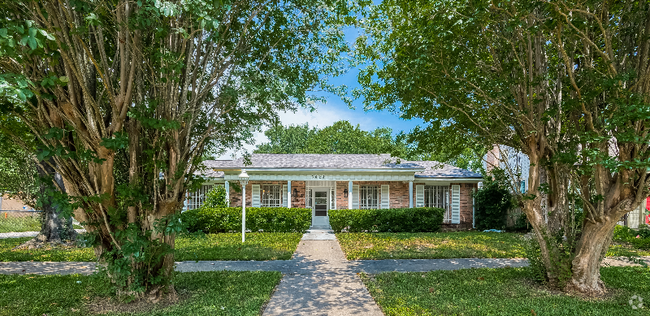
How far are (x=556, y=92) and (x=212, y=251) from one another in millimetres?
8500

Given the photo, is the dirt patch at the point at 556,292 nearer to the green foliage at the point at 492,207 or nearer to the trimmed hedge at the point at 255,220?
the trimmed hedge at the point at 255,220

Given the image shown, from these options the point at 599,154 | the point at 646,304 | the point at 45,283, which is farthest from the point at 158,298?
the point at 646,304

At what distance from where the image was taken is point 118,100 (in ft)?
13.8

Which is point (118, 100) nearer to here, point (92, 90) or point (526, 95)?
point (92, 90)

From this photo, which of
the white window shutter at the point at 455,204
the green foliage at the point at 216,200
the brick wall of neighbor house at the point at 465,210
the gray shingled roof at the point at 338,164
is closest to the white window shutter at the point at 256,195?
the gray shingled roof at the point at 338,164

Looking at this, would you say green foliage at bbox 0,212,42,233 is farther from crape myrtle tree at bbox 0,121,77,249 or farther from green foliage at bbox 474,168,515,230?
green foliage at bbox 474,168,515,230

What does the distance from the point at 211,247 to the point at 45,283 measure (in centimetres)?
412

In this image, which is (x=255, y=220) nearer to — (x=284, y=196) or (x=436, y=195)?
(x=284, y=196)

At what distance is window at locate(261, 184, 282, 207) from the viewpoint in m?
16.0

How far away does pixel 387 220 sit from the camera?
13.5m

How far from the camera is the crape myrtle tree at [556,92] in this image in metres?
4.53

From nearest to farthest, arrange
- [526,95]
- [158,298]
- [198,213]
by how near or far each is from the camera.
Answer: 1. [158,298]
2. [526,95]
3. [198,213]

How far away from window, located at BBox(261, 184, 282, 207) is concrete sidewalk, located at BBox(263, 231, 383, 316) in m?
7.92

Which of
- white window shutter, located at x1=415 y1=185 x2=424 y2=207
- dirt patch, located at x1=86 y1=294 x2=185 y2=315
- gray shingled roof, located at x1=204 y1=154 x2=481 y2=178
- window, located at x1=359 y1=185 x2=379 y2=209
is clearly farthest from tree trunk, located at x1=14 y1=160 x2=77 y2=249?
white window shutter, located at x1=415 y1=185 x2=424 y2=207
